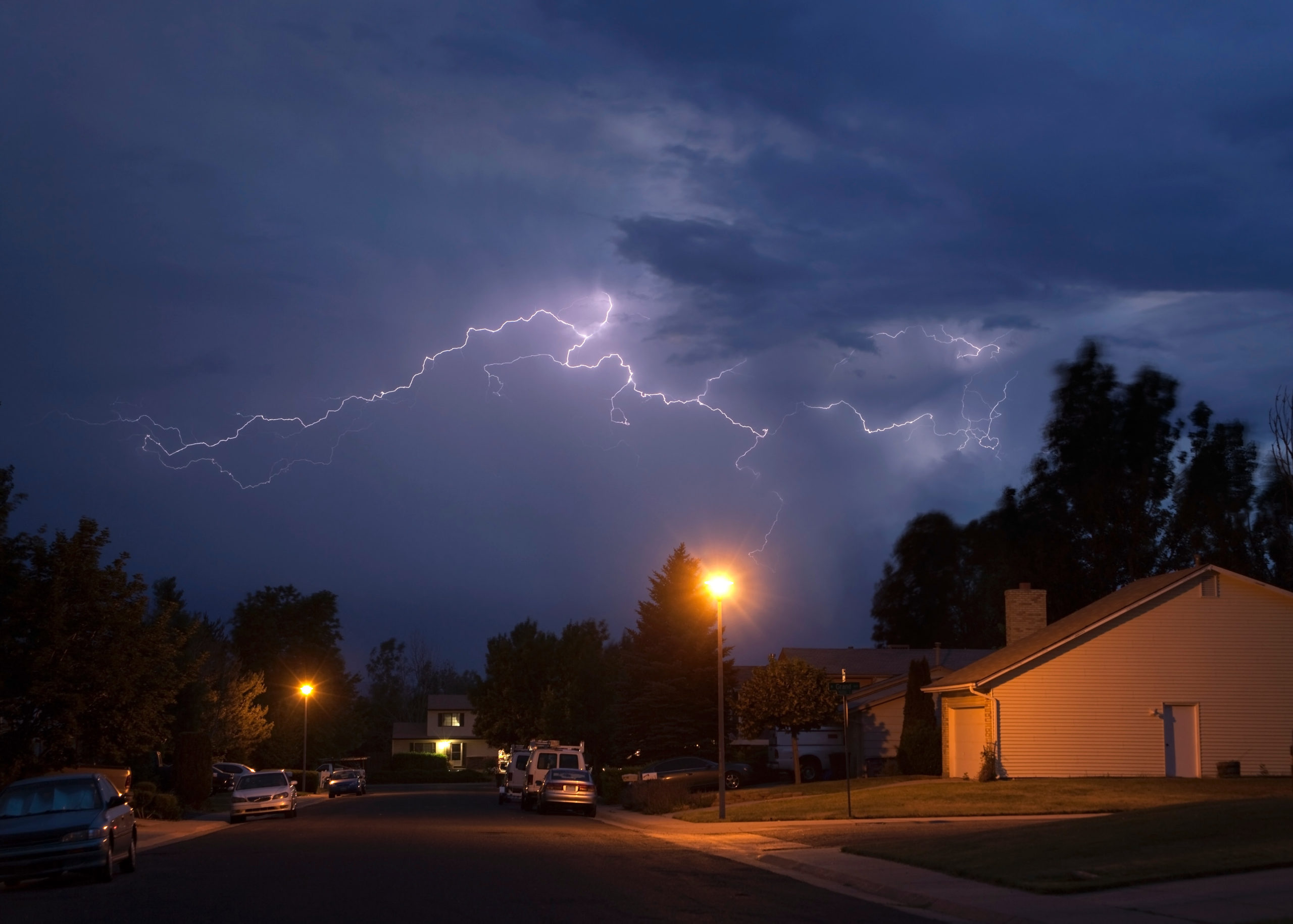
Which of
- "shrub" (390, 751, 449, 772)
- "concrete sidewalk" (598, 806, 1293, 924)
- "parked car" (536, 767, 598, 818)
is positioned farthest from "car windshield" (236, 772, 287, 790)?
"shrub" (390, 751, 449, 772)

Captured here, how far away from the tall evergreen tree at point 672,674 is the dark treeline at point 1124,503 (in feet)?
56.5

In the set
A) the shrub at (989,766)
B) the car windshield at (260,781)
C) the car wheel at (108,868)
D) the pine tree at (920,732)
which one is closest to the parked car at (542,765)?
the car windshield at (260,781)

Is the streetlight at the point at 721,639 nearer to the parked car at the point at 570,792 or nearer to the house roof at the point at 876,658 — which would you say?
the parked car at the point at 570,792

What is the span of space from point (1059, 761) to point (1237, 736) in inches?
204

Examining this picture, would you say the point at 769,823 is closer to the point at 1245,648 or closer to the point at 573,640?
the point at 1245,648

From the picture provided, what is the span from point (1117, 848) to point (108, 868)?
14.2 meters

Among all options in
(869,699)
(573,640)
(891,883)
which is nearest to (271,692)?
(573,640)

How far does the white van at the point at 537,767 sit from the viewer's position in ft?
133

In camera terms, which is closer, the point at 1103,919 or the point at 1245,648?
the point at 1103,919

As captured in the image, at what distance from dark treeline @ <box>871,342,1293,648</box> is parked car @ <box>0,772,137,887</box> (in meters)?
51.3

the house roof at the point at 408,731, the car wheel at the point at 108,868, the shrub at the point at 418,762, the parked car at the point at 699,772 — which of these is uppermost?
the car wheel at the point at 108,868

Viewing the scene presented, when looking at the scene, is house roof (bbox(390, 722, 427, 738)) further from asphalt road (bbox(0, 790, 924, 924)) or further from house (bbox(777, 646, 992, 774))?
asphalt road (bbox(0, 790, 924, 924))

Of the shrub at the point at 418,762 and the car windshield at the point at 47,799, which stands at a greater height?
the car windshield at the point at 47,799

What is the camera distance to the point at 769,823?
27.9 metres
